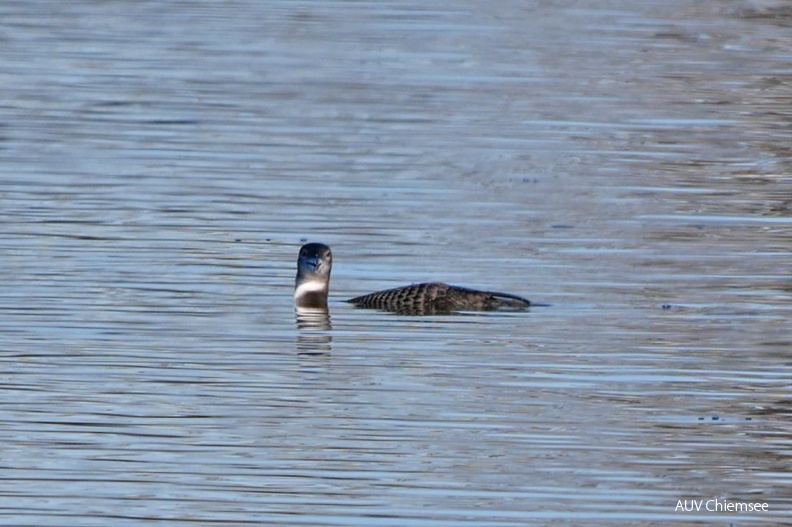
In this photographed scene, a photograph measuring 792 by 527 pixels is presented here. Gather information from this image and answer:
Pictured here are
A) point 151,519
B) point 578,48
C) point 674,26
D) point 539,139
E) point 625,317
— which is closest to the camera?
point 151,519

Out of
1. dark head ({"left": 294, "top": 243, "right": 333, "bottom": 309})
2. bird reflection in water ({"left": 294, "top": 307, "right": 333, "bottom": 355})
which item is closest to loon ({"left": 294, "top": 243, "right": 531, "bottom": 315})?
dark head ({"left": 294, "top": 243, "right": 333, "bottom": 309})

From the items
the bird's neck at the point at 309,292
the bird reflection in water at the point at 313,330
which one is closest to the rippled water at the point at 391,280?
the bird reflection in water at the point at 313,330

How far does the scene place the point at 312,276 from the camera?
13.9 metres

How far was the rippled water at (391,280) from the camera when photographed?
9688mm

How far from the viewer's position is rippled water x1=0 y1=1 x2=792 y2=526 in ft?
31.8

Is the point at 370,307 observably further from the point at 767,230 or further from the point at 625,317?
the point at 767,230

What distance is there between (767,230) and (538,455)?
7.12 m

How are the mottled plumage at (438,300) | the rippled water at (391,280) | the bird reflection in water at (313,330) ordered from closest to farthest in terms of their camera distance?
the rippled water at (391,280) < the bird reflection in water at (313,330) < the mottled plumage at (438,300)

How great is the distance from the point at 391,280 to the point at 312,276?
1.24m

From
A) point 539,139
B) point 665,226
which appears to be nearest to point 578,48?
point 539,139

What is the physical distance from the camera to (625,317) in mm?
13516

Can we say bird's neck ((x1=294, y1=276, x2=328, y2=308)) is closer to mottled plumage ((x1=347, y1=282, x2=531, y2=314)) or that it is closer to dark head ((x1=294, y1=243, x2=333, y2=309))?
dark head ((x1=294, y1=243, x2=333, y2=309))

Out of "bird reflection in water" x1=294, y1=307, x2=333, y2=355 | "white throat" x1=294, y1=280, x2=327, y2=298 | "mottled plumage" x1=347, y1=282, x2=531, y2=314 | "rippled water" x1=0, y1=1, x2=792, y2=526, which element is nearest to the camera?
"rippled water" x1=0, y1=1, x2=792, y2=526

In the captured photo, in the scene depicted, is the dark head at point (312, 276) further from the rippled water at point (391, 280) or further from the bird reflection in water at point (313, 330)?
the rippled water at point (391, 280)
